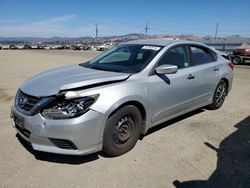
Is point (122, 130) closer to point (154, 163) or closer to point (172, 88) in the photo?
point (154, 163)

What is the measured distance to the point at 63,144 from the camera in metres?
3.38

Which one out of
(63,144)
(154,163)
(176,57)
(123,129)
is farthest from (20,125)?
(176,57)

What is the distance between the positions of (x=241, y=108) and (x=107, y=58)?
11.8 feet

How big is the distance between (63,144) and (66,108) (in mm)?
474

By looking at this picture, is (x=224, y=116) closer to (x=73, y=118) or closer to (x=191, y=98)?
(x=191, y=98)

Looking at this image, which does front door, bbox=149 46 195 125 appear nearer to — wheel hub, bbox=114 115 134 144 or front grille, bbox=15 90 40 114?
wheel hub, bbox=114 115 134 144

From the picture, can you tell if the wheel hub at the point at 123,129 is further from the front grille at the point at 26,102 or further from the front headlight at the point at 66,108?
the front grille at the point at 26,102

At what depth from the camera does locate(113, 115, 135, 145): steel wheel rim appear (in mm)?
3742

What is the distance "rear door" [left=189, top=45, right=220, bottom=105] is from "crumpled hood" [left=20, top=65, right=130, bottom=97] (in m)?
1.81

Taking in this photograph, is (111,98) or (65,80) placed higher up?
(65,80)

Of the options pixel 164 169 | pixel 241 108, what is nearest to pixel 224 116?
pixel 241 108

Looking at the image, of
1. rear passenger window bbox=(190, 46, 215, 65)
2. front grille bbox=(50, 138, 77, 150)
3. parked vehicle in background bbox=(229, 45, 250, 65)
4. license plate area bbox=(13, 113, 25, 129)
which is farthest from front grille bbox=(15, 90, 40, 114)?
parked vehicle in background bbox=(229, 45, 250, 65)

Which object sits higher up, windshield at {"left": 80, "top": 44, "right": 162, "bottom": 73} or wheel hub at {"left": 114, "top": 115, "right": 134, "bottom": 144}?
windshield at {"left": 80, "top": 44, "right": 162, "bottom": 73}

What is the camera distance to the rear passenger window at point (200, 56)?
522 cm
